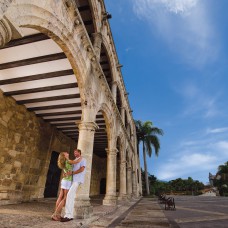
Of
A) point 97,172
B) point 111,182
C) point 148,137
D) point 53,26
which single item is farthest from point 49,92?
point 148,137

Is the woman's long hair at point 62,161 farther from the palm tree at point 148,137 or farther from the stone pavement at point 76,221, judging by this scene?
the palm tree at point 148,137

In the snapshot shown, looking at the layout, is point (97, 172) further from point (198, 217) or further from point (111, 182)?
point (198, 217)

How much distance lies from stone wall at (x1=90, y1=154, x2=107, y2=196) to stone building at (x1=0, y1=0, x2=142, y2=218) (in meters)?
5.94

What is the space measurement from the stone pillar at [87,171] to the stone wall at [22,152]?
3.48 m

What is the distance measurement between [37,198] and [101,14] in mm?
9190

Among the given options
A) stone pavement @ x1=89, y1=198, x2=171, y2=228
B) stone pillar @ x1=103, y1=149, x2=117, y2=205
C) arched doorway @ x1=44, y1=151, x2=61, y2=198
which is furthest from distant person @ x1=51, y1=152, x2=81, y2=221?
arched doorway @ x1=44, y1=151, x2=61, y2=198

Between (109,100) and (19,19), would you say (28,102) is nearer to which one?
(109,100)

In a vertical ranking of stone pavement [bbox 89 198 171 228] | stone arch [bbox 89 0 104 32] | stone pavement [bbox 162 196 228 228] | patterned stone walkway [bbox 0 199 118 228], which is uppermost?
stone arch [bbox 89 0 104 32]

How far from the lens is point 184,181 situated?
128ft

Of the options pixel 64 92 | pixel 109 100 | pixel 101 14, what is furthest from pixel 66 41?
pixel 101 14

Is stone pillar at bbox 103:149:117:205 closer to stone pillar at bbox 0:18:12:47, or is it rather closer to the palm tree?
stone pillar at bbox 0:18:12:47

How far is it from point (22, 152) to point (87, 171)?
159 inches

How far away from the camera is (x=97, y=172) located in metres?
16.6

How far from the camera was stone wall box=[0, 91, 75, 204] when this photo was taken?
6.18 meters
